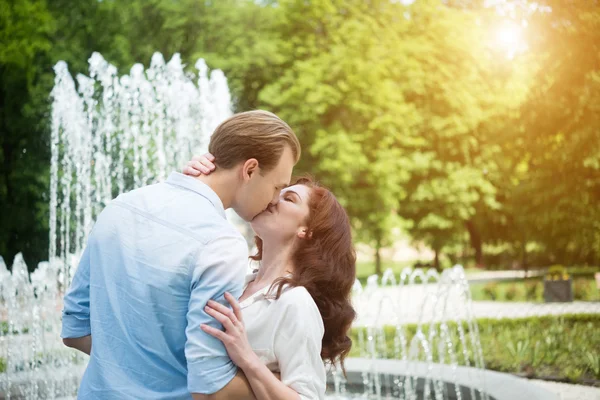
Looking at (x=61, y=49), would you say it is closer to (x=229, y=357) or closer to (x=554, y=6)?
(x=554, y=6)

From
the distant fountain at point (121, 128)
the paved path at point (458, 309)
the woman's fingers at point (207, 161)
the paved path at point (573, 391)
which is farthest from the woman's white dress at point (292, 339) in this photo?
the distant fountain at point (121, 128)

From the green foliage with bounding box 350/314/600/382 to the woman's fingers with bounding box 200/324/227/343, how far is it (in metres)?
7.36

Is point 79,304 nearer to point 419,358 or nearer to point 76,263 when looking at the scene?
point 419,358

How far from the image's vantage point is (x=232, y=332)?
6.37ft

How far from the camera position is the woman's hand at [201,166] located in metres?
2.16

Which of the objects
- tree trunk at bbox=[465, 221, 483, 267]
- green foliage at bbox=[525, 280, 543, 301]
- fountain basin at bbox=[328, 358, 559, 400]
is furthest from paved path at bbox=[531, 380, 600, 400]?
tree trunk at bbox=[465, 221, 483, 267]

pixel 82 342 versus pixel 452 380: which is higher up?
pixel 82 342

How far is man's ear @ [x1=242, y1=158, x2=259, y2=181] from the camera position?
7.03 ft

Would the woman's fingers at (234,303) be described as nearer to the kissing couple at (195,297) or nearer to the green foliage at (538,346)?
the kissing couple at (195,297)

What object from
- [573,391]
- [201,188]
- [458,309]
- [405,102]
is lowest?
[573,391]

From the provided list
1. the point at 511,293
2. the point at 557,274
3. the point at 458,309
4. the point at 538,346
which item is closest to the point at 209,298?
the point at 538,346

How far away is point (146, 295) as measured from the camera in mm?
1951

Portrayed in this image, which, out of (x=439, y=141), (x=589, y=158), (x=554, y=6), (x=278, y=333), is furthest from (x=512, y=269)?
(x=278, y=333)

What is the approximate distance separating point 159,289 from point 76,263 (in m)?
9.86
